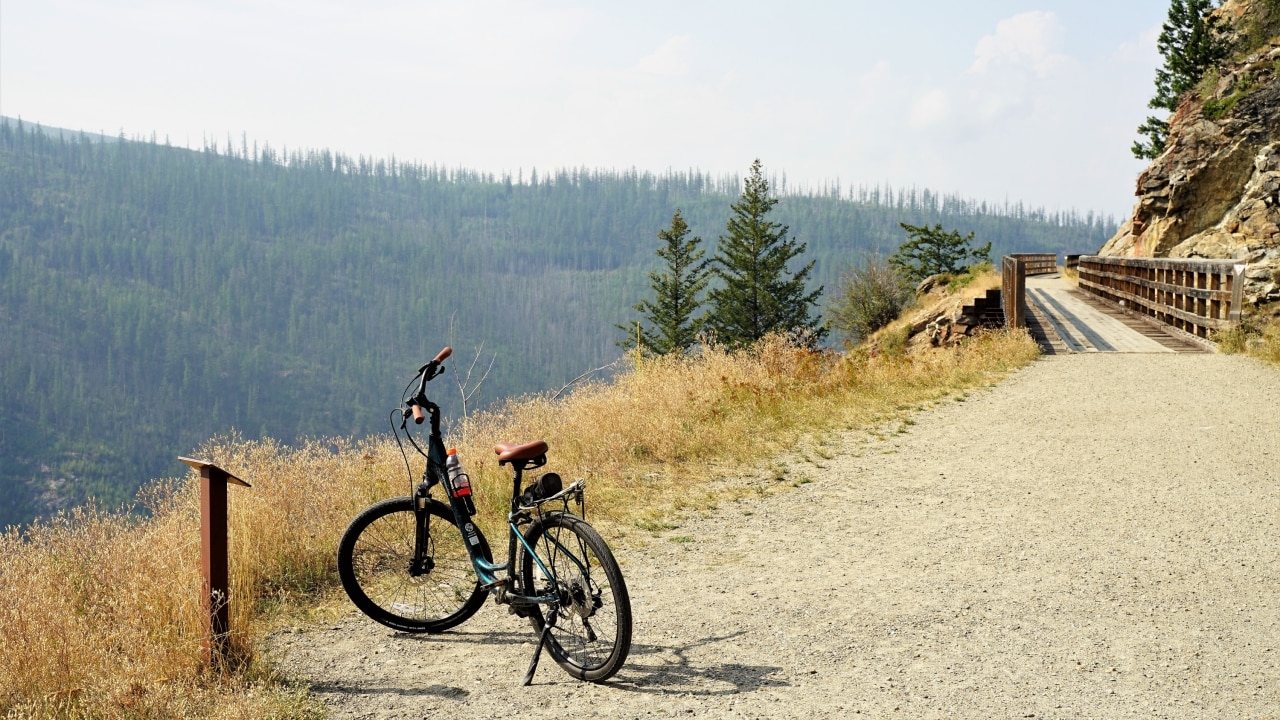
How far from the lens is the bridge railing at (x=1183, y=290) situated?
16203 millimetres

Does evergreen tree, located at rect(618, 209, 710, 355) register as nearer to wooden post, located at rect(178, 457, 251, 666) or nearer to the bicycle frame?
the bicycle frame

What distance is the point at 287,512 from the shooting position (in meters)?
6.57

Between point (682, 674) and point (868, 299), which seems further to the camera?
point (868, 299)

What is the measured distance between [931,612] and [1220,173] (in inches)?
956

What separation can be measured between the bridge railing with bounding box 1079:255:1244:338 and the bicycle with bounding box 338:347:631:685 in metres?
14.9

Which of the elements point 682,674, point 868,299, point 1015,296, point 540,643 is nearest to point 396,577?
point 540,643

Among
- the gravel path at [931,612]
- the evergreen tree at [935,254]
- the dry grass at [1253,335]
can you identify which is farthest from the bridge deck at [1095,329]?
the evergreen tree at [935,254]

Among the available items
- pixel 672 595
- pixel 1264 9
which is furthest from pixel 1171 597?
pixel 1264 9

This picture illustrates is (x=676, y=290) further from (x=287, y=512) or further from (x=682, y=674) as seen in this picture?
(x=682, y=674)

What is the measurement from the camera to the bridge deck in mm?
17234

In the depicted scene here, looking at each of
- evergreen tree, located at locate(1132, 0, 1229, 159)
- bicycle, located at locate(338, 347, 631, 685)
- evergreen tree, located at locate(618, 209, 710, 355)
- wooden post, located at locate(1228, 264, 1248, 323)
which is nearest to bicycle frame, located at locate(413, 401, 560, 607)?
bicycle, located at locate(338, 347, 631, 685)

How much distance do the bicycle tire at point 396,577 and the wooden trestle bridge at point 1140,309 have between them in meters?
14.1

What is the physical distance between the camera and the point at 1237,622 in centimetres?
486

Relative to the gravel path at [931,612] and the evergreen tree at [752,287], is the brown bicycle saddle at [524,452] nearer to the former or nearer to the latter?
→ the gravel path at [931,612]
